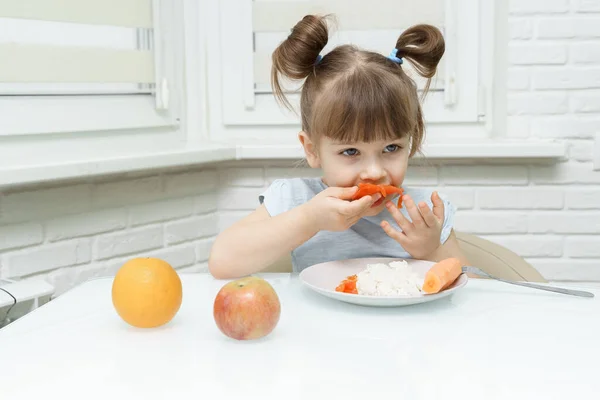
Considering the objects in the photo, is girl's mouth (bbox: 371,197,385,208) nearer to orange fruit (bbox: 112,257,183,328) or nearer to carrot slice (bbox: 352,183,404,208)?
carrot slice (bbox: 352,183,404,208)

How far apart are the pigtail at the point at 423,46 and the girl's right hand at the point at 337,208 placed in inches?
15.1

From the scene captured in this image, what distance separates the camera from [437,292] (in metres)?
0.99

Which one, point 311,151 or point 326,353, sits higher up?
point 311,151

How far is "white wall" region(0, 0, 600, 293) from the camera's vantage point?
2.01 meters

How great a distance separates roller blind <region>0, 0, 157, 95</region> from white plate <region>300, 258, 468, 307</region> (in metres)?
1.02

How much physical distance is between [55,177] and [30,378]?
0.98m

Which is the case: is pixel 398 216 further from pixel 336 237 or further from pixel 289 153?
pixel 289 153

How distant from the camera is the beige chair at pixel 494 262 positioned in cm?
148

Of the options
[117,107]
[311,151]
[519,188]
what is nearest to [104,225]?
[117,107]

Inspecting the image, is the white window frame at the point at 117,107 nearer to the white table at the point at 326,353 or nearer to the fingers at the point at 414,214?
the white table at the point at 326,353

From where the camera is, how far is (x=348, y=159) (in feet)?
4.42

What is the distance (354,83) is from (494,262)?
55cm

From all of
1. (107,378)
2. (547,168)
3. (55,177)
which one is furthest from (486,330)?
(547,168)

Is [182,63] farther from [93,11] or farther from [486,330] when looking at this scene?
[486,330]
